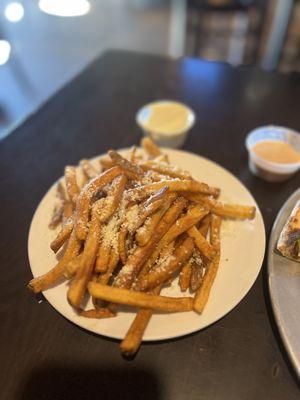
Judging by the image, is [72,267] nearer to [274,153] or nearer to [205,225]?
[205,225]

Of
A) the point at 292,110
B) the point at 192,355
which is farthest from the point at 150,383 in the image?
the point at 292,110

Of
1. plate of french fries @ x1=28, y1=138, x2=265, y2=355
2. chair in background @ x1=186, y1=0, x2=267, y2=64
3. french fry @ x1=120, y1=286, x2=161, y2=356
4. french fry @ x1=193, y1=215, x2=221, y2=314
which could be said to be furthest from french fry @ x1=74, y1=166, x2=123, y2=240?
chair in background @ x1=186, y1=0, x2=267, y2=64

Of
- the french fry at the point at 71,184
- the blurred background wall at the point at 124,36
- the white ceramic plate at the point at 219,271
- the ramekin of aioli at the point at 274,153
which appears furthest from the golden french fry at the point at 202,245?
the blurred background wall at the point at 124,36

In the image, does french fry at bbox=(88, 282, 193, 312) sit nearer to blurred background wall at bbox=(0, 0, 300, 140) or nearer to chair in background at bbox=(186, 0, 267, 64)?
blurred background wall at bbox=(0, 0, 300, 140)

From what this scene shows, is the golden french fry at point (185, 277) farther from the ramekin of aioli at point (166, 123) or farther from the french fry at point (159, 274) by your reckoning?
the ramekin of aioli at point (166, 123)

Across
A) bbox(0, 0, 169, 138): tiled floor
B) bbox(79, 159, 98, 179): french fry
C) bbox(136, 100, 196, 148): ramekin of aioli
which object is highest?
bbox(136, 100, 196, 148): ramekin of aioli

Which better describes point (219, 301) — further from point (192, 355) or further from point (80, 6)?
point (80, 6)
